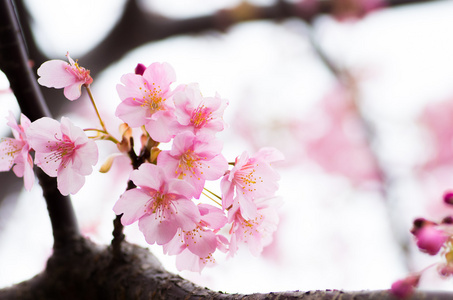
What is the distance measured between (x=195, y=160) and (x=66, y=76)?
0.36 meters

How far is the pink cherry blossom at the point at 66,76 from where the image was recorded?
928mm

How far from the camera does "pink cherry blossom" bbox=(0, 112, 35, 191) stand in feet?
3.02

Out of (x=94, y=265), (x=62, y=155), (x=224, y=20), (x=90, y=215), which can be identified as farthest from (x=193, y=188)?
(x=90, y=215)

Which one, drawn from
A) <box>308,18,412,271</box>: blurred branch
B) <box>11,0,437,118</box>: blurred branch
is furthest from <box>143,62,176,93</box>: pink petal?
<box>308,18,412,271</box>: blurred branch

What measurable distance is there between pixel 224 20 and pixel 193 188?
6.45ft

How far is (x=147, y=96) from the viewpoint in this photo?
2.91 ft

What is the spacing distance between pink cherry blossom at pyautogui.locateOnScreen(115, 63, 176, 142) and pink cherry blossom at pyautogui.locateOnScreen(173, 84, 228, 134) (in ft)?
0.10

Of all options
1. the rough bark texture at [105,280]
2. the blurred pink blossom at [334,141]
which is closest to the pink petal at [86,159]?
the rough bark texture at [105,280]

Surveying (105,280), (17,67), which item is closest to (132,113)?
(17,67)

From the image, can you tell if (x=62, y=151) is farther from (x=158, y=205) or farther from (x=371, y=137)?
(x=371, y=137)

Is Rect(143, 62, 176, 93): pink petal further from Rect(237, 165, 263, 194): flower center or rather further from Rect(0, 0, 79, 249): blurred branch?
Rect(0, 0, 79, 249): blurred branch

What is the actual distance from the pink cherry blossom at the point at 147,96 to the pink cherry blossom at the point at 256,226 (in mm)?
250

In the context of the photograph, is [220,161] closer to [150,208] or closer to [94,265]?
[150,208]

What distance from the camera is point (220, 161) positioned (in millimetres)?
856
